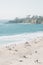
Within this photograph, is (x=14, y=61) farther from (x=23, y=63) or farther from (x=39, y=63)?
(x=39, y=63)

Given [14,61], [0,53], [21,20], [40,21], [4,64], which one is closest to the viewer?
[4,64]

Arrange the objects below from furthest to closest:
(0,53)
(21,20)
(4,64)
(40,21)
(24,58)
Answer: (21,20)
(40,21)
(0,53)
(24,58)
(4,64)

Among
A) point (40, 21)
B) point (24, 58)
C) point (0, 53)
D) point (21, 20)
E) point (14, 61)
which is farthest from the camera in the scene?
point (21, 20)

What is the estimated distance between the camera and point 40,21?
106 metres

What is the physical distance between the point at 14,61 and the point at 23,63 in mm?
377

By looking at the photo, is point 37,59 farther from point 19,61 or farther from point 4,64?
point 4,64

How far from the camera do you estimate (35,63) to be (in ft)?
21.6

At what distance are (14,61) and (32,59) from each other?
70 centimetres

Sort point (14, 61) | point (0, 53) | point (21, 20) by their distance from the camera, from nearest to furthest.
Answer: point (14, 61) < point (0, 53) < point (21, 20)

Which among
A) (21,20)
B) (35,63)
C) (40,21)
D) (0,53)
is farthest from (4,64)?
(21,20)

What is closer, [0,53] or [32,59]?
[32,59]

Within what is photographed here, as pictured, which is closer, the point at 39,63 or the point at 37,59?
the point at 39,63

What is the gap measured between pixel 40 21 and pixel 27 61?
99.4m

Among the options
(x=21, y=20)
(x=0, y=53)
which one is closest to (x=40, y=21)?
(x=21, y=20)
